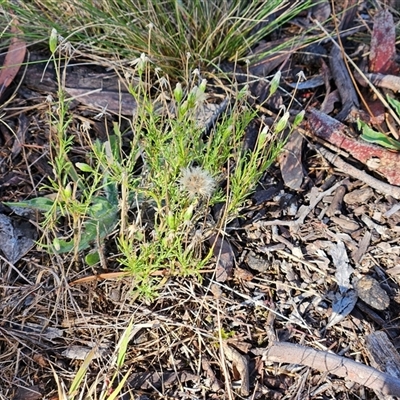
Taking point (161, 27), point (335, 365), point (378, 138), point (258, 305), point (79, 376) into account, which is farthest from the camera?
point (161, 27)

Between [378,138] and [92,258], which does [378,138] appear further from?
[92,258]

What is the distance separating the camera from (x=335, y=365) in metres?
1.32

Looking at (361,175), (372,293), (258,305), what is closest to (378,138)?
(361,175)

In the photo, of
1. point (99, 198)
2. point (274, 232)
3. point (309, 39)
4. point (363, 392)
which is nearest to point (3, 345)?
point (99, 198)

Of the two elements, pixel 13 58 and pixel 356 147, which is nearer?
pixel 356 147

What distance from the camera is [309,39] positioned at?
1892 mm

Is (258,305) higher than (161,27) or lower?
lower

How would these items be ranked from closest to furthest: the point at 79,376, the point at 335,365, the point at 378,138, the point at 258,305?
1. the point at 79,376
2. the point at 335,365
3. the point at 258,305
4. the point at 378,138

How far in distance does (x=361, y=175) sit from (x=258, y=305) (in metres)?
0.52

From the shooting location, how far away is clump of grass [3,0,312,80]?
1775 mm

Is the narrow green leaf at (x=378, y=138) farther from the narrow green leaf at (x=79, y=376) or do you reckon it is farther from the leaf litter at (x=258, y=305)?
the narrow green leaf at (x=79, y=376)

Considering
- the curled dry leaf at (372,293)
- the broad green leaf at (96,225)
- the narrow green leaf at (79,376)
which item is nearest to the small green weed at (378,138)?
the curled dry leaf at (372,293)

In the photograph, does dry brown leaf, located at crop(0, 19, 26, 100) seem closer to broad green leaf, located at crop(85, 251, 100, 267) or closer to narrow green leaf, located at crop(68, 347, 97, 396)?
broad green leaf, located at crop(85, 251, 100, 267)

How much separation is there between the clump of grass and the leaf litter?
0.46 m
